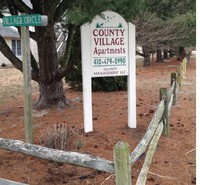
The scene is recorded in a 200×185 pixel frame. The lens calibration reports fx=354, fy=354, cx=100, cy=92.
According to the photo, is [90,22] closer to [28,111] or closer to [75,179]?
[28,111]

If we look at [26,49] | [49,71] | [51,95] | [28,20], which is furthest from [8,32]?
[28,20]

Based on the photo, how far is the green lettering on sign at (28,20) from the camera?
4609 millimetres

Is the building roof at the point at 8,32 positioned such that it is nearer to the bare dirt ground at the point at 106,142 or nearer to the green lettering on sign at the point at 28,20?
the bare dirt ground at the point at 106,142

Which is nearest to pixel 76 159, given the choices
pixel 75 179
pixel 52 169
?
pixel 75 179

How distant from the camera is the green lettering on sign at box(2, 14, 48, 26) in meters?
4.61

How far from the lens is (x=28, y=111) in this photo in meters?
4.97

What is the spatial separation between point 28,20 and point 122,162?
8.74 ft

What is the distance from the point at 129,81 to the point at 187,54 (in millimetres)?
22096

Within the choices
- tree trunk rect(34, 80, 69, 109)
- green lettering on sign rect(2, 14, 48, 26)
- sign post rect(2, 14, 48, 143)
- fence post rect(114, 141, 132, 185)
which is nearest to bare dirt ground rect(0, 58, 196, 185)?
tree trunk rect(34, 80, 69, 109)

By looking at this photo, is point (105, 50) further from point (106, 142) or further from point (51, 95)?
point (51, 95)

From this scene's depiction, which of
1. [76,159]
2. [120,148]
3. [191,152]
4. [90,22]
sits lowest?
[191,152]

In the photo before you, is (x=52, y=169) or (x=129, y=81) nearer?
(x=52, y=169)

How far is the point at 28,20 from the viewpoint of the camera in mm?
4684

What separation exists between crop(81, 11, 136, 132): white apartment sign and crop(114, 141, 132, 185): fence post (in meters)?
3.28
